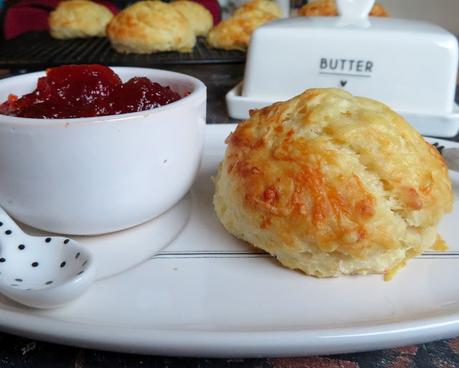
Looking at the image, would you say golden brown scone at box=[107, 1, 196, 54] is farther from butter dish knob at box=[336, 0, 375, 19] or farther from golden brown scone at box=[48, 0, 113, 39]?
butter dish knob at box=[336, 0, 375, 19]

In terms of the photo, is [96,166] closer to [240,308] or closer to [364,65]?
[240,308]

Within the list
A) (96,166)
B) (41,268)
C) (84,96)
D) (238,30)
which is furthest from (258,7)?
(41,268)

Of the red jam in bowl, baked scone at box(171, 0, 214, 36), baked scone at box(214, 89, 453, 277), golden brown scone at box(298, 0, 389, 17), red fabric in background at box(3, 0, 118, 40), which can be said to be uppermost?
the red jam in bowl

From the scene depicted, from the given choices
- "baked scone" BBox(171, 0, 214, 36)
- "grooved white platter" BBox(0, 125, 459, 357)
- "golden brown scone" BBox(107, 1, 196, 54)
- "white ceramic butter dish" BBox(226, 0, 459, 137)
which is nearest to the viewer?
"grooved white platter" BBox(0, 125, 459, 357)

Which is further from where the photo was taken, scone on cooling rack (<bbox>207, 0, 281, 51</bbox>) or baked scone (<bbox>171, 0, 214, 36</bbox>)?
baked scone (<bbox>171, 0, 214, 36</bbox>)

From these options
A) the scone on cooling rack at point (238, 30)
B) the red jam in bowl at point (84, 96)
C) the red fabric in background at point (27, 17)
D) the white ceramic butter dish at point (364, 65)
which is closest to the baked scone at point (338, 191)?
the red jam in bowl at point (84, 96)

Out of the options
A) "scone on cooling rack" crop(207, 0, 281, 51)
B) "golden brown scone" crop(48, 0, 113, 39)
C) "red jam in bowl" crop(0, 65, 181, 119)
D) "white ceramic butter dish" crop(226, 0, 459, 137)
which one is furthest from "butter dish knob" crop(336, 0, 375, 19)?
"golden brown scone" crop(48, 0, 113, 39)
